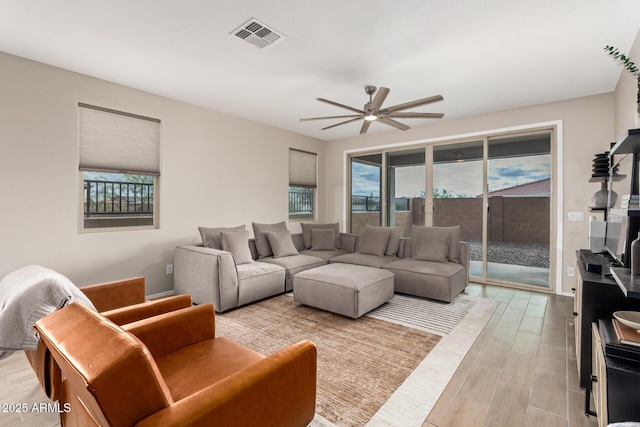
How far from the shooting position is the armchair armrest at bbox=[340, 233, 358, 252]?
532 cm

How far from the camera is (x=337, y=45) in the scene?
269 cm

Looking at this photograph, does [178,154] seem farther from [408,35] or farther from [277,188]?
[408,35]

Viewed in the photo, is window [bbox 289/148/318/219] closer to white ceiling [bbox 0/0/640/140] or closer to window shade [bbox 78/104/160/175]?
white ceiling [bbox 0/0/640/140]

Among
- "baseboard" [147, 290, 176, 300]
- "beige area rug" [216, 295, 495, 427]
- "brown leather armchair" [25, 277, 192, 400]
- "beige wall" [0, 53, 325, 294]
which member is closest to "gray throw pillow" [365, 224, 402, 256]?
"beige area rug" [216, 295, 495, 427]

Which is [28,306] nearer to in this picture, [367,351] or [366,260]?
[367,351]

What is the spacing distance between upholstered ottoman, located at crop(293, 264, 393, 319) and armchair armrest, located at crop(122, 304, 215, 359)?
1.61 metres

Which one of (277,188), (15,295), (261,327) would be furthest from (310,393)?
(277,188)

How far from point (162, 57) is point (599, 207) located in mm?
4671

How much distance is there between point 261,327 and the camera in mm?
2982

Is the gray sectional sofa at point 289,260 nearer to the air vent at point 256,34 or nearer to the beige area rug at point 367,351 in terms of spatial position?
the beige area rug at point 367,351

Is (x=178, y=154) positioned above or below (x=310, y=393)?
above

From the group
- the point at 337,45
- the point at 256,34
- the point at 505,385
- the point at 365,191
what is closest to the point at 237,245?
the point at 256,34

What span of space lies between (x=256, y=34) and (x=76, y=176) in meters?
2.51

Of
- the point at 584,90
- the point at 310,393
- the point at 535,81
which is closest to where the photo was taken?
the point at 310,393
